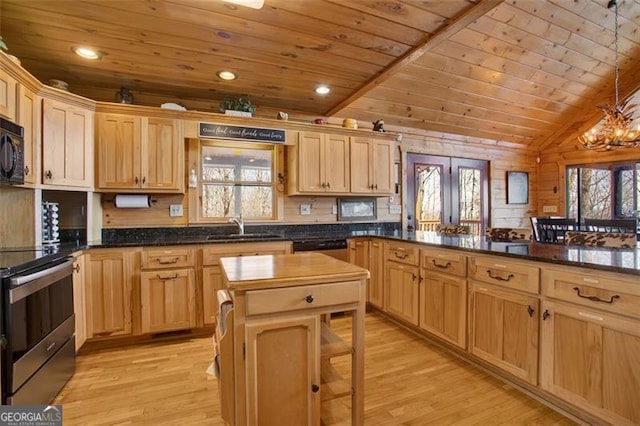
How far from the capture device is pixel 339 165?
3766 millimetres

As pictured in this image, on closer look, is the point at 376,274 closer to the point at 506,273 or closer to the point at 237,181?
the point at 506,273

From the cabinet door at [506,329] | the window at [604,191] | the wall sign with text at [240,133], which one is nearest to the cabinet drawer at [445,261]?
the cabinet door at [506,329]

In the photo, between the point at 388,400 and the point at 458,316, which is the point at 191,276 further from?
the point at 458,316

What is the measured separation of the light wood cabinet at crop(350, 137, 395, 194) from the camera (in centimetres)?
385

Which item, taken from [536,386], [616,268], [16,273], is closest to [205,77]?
[16,273]

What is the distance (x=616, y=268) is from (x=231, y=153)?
340 centimetres

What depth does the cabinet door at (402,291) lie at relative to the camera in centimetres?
287

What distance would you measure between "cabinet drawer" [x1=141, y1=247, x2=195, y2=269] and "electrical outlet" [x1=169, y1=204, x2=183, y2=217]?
24.9 inches

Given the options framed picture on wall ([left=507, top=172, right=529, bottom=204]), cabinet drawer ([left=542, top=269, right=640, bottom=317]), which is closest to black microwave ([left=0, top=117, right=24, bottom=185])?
Result: cabinet drawer ([left=542, top=269, right=640, bottom=317])

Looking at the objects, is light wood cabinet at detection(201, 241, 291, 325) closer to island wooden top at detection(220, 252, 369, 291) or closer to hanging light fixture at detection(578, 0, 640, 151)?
island wooden top at detection(220, 252, 369, 291)

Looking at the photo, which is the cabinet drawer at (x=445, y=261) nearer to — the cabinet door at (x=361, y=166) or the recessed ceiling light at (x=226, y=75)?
the cabinet door at (x=361, y=166)

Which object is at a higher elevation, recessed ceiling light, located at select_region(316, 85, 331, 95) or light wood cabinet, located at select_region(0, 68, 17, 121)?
recessed ceiling light, located at select_region(316, 85, 331, 95)

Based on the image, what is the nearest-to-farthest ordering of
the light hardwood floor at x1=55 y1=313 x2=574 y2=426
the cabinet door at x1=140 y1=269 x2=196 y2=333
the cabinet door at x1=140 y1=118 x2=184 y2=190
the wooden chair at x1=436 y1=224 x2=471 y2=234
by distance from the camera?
the light hardwood floor at x1=55 y1=313 x2=574 y2=426 → the cabinet door at x1=140 y1=269 x2=196 y2=333 → the cabinet door at x1=140 y1=118 x2=184 y2=190 → the wooden chair at x1=436 y1=224 x2=471 y2=234

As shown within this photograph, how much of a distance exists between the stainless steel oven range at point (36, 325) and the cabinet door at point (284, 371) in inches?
50.0
